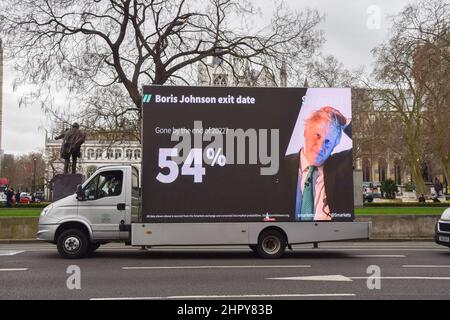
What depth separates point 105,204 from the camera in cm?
1286

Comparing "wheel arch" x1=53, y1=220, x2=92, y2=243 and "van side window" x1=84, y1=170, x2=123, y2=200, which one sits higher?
→ "van side window" x1=84, y1=170, x2=123, y2=200

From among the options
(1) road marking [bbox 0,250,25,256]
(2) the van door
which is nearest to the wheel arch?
(2) the van door

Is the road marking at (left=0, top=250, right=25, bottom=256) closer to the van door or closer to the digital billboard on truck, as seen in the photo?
the van door

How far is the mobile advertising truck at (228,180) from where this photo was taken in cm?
1251

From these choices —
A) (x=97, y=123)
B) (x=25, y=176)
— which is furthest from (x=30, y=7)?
(x=25, y=176)

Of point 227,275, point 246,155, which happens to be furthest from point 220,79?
point 227,275

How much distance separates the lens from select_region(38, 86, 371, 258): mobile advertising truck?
1251 cm

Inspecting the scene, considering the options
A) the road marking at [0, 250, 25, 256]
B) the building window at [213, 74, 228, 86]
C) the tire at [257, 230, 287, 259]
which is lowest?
the road marking at [0, 250, 25, 256]

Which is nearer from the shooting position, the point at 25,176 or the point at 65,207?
the point at 65,207

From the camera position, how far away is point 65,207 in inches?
504

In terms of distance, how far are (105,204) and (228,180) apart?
3.09 m

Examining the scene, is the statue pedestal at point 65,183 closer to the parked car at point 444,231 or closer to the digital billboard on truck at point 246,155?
the digital billboard on truck at point 246,155
